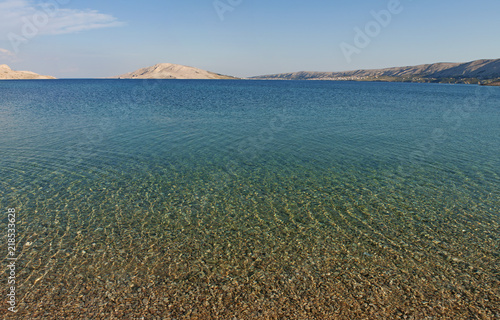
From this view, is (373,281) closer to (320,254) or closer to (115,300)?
(320,254)

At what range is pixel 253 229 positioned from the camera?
1484 centimetres

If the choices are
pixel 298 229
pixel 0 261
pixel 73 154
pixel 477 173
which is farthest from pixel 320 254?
pixel 73 154

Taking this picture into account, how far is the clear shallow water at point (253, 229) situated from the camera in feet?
33.7

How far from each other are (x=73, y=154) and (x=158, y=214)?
1601 cm

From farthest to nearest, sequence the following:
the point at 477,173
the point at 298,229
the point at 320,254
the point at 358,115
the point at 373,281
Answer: the point at 358,115
the point at 477,173
the point at 298,229
the point at 320,254
the point at 373,281

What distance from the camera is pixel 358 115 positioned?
54.7 metres

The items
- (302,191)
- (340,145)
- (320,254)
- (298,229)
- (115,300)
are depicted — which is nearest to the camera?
(115,300)

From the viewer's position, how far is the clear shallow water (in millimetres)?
10258

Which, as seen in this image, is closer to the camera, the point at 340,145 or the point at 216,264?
the point at 216,264

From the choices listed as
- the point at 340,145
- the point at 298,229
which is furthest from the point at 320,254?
the point at 340,145

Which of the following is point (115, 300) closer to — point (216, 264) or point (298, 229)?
point (216, 264)

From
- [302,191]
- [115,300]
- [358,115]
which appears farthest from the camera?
[358,115]

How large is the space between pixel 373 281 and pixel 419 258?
2.96 metres

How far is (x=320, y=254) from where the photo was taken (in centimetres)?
1283
